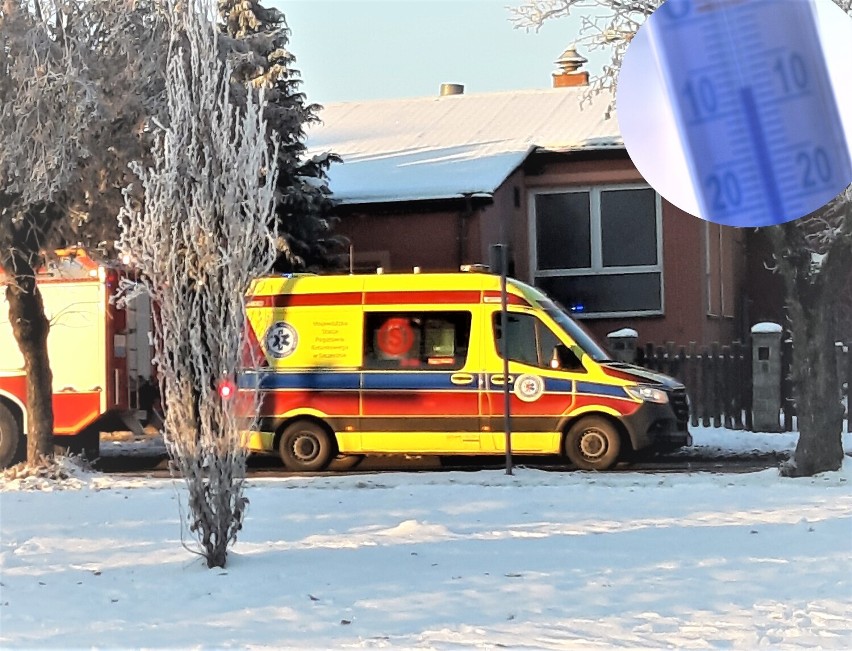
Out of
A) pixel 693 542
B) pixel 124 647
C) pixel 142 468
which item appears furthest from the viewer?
pixel 142 468

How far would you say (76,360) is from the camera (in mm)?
17922

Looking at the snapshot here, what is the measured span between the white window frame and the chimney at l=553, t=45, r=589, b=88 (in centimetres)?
1020

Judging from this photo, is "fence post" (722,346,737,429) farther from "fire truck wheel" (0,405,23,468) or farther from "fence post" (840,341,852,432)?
"fire truck wheel" (0,405,23,468)

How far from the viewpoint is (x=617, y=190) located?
26047 millimetres

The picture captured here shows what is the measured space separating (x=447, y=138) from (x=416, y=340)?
45.5ft

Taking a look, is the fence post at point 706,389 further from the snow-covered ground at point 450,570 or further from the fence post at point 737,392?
the snow-covered ground at point 450,570

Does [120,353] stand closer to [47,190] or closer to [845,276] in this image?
[47,190]

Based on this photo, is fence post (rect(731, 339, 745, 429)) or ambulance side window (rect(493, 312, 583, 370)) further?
fence post (rect(731, 339, 745, 429))

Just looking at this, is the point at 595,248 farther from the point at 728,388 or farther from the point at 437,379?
the point at 437,379

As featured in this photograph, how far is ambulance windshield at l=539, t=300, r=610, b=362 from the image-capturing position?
16.2 meters

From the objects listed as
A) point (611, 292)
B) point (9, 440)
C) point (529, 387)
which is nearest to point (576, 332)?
point (529, 387)

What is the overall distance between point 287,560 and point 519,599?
2.08 metres

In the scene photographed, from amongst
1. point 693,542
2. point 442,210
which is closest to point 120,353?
point 442,210

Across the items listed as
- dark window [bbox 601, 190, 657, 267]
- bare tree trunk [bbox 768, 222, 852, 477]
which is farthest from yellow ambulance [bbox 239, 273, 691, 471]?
dark window [bbox 601, 190, 657, 267]
